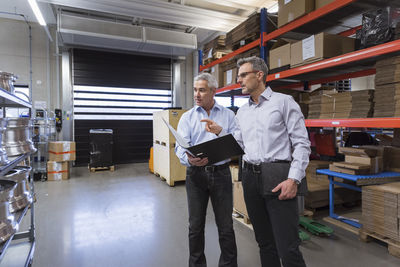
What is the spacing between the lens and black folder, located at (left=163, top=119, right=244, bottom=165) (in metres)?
1.62

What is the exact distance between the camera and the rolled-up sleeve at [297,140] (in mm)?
1468

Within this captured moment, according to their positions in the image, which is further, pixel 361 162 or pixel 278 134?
pixel 361 162

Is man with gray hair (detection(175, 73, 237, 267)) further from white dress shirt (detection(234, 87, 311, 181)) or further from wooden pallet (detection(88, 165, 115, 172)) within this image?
wooden pallet (detection(88, 165, 115, 172))

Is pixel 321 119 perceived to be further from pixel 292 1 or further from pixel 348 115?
pixel 292 1

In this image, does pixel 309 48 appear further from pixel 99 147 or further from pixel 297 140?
pixel 99 147

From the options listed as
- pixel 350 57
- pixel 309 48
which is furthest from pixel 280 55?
pixel 350 57

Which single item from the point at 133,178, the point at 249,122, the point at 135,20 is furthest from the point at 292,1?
the point at 135,20

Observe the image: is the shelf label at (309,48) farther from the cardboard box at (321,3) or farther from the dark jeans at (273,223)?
the dark jeans at (273,223)

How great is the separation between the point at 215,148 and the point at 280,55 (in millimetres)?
2233

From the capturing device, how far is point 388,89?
7.93 ft

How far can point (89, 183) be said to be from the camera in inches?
219

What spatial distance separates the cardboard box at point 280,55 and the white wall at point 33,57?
6.87 metres

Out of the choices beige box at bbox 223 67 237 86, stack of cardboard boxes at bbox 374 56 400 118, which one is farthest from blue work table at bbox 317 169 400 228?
beige box at bbox 223 67 237 86

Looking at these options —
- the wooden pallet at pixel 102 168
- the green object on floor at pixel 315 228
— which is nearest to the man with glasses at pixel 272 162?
the green object on floor at pixel 315 228
